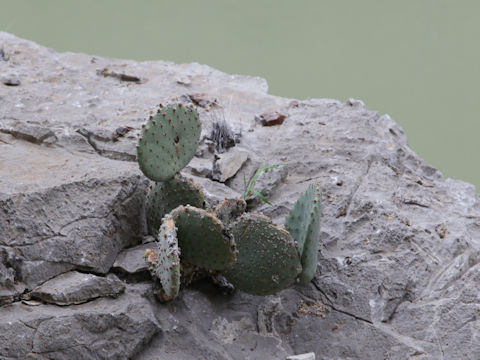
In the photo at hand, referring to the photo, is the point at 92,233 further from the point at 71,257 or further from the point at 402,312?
the point at 402,312

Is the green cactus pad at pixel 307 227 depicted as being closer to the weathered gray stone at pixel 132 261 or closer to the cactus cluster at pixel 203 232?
the cactus cluster at pixel 203 232

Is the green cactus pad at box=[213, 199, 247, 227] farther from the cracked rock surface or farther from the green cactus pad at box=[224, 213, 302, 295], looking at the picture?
the cracked rock surface

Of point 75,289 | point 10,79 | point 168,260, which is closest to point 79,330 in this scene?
point 75,289

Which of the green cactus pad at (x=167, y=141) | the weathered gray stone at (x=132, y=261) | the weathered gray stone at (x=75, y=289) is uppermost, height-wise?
the green cactus pad at (x=167, y=141)

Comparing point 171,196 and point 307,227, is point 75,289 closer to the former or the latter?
point 171,196

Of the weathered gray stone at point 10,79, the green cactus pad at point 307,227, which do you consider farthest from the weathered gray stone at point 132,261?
the weathered gray stone at point 10,79

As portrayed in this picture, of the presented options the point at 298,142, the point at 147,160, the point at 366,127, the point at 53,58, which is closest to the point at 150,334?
the point at 147,160
